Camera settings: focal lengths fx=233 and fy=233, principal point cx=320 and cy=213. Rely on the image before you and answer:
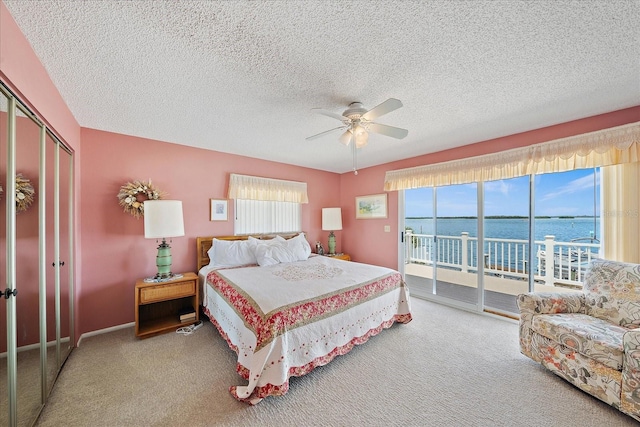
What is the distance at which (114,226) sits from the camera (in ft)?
9.57

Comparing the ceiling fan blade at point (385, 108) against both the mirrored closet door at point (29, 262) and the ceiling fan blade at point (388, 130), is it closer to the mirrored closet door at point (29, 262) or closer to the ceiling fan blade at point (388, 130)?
the ceiling fan blade at point (388, 130)

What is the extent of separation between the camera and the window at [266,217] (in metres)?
4.02

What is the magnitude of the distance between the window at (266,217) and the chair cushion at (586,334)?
3.70m

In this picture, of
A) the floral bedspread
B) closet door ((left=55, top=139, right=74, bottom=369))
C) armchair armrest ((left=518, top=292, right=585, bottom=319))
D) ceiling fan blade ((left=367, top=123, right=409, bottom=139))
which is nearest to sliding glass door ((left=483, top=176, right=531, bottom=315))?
armchair armrest ((left=518, top=292, right=585, bottom=319))

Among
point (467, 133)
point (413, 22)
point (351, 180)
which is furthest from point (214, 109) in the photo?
point (351, 180)

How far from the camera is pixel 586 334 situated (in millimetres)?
1810

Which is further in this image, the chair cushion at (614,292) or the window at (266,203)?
the window at (266,203)

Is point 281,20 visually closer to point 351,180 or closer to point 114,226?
point 114,226

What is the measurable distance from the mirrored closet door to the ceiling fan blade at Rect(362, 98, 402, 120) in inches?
85.7

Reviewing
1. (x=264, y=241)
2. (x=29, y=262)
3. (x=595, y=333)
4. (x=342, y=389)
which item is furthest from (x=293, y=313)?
(x=595, y=333)

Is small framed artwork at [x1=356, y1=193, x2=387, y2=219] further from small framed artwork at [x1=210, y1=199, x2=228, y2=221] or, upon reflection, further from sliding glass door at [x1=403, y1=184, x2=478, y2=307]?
small framed artwork at [x1=210, y1=199, x2=228, y2=221]

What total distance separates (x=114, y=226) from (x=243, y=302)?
2.14m

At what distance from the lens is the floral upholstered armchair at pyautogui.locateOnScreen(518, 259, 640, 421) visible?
1.59 metres

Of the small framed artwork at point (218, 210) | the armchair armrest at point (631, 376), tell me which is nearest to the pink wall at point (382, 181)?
the armchair armrest at point (631, 376)
